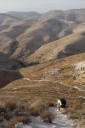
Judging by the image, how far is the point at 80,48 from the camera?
16225cm

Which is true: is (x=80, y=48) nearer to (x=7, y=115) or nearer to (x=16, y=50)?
(x=16, y=50)

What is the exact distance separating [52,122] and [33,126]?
1.89m

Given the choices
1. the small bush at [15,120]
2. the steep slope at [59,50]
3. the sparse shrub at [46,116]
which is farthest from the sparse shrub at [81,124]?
the steep slope at [59,50]

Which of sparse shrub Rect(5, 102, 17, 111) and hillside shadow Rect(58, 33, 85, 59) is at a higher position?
hillside shadow Rect(58, 33, 85, 59)

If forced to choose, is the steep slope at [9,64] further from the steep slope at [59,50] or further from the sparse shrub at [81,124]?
the sparse shrub at [81,124]

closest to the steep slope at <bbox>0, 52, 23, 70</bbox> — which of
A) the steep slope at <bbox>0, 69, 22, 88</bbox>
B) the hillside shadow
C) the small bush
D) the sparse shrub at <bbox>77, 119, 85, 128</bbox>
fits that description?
the steep slope at <bbox>0, 69, 22, 88</bbox>

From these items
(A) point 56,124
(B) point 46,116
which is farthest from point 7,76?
(A) point 56,124

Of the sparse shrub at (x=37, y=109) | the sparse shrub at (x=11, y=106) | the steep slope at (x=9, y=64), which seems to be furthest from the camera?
the steep slope at (x=9, y=64)

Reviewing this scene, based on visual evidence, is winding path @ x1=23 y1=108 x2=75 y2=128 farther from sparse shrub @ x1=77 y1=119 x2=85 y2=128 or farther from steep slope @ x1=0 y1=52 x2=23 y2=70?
steep slope @ x1=0 y1=52 x2=23 y2=70

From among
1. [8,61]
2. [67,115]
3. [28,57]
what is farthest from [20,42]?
[67,115]

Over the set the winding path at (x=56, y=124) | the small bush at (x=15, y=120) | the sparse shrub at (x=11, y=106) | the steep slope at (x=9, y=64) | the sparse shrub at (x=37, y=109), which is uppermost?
the steep slope at (x=9, y=64)

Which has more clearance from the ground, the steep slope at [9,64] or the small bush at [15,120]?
the steep slope at [9,64]

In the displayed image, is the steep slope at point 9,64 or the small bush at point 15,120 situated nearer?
the small bush at point 15,120

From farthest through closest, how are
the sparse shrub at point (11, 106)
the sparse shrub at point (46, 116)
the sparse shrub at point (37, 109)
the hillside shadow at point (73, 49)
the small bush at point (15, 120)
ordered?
1. the hillside shadow at point (73, 49)
2. the sparse shrub at point (11, 106)
3. the sparse shrub at point (37, 109)
4. the sparse shrub at point (46, 116)
5. the small bush at point (15, 120)
